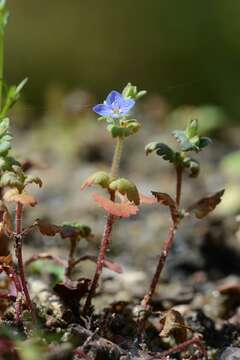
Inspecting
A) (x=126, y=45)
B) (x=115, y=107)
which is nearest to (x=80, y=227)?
(x=115, y=107)

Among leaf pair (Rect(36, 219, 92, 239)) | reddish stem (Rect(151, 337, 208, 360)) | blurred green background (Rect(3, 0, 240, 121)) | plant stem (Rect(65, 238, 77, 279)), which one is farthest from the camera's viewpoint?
blurred green background (Rect(3, 0, 240, 121))

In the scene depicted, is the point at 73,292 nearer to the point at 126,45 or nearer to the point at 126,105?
the point at 126,105

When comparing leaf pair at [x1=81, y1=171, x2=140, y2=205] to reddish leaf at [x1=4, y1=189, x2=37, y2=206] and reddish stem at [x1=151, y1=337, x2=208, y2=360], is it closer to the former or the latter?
reddish leaf at [x1=4, y1=189, x2=37, y2=206]

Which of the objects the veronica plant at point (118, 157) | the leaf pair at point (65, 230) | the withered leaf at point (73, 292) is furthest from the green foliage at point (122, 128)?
the withered leaf at point (73, 292)

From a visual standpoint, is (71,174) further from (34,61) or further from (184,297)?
(34,61)

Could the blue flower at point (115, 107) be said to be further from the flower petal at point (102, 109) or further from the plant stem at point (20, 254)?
the plant stem at point (20, 254)

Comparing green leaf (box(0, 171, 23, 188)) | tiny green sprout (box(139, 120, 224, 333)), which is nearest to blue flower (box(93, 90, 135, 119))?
tiny green sprout (box(139, 120, 224, 333))
